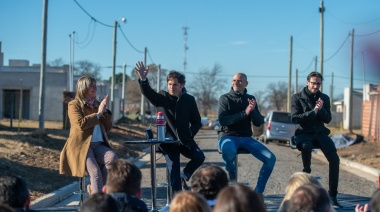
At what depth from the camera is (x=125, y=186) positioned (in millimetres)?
4488

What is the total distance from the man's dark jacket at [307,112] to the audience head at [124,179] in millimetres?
3997

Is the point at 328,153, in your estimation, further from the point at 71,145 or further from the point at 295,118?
the point at 71,145

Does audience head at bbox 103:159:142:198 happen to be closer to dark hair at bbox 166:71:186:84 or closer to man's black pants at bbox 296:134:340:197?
dark hair at bbox 166:71:186:84

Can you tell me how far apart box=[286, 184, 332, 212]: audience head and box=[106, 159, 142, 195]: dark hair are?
1.31 meters

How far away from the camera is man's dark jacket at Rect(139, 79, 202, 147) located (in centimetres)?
739

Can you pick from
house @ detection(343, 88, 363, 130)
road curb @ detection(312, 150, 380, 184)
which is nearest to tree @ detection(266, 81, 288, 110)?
house @ detection(343, 88, 363, 130)

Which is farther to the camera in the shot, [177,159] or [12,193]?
[177,159]

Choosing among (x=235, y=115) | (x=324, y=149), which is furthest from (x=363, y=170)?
(x=235, y=115)

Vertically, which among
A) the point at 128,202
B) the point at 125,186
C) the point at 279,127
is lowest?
the point at 279,127

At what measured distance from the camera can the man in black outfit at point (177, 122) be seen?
24.2ft

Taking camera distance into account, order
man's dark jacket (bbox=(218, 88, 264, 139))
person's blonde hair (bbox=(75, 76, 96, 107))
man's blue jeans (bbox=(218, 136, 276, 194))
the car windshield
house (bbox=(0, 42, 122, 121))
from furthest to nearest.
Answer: house (bbox=(0, 42, 122, 121))
the car windshield
man's dark jacket (bbox=(218, 88, 264, 139))
man's blue jeans (bbox=(218, 136, 276, 194))
person's blonde hair (bbox=(75, 76, 96, 107))

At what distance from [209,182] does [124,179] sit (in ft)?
2.22

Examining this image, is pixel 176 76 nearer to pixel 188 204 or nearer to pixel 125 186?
pixel 125 186

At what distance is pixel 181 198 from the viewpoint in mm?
3658
